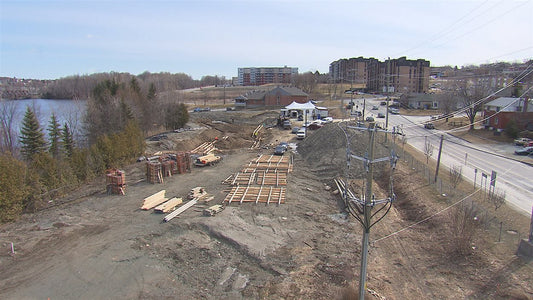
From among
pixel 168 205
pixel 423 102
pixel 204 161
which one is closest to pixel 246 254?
pixel 168 205

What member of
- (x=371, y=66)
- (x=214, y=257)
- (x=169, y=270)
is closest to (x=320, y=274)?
(x=214, y=257)

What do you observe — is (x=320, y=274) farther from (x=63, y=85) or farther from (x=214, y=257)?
(x=63, y=85)

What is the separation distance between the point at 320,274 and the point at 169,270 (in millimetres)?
5571

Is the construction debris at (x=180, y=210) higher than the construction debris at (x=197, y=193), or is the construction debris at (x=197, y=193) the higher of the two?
the construction debris at (x=197, y=193)

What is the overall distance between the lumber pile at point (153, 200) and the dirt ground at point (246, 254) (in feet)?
1.99

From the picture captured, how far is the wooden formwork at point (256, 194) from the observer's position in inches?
776

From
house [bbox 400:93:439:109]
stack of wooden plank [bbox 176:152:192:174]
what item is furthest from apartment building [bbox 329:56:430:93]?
stack of wooden plank [bbox 176:152:192:174]

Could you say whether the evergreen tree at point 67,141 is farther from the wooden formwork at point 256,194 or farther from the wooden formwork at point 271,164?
the wooden formwork at point 256,194

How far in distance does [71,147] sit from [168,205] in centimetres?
1763

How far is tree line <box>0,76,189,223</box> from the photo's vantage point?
1811 centimetres

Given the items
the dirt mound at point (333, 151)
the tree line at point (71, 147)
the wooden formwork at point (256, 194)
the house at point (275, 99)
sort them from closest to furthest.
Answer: the tree line at point (71, 147)
the wooden formwork at point (256, 194)
the dirt mound at point (333, 151)
the house at point (275, 99)

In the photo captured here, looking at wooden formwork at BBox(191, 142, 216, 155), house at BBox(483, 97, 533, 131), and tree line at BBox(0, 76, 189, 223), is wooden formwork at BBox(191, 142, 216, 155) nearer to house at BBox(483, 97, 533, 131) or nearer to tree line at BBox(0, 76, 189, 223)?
tree line at BBox(0, 76, 189, 223)

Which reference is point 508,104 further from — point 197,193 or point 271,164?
point 197,193

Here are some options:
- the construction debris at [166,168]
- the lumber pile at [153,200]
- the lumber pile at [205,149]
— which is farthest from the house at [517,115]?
the lumber pile at [153,200]
